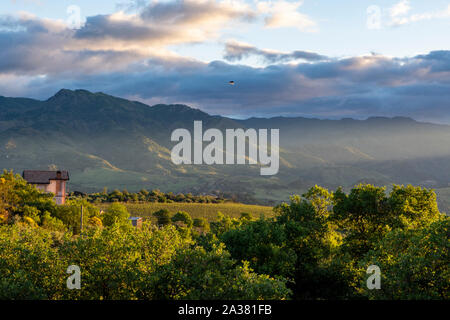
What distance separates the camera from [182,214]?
129m

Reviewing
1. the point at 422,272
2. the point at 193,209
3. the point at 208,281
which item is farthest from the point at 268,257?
the point at 193,209

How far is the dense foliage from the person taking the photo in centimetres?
2791

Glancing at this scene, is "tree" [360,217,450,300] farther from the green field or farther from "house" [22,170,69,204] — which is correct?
the green field

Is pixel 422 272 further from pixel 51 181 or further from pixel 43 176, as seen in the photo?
pixel 43 176

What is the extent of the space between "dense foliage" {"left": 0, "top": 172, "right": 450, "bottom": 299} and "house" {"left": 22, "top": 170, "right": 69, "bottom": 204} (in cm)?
7003

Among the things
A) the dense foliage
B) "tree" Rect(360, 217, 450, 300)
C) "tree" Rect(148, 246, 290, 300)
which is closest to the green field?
the dense foliage

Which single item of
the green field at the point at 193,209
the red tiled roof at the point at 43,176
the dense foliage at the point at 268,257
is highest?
the red tiled roof at the point at 43,176

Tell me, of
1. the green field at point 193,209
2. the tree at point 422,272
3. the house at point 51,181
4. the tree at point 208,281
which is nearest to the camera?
the tree at point 208,281

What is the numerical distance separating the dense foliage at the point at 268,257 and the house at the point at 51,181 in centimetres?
7003

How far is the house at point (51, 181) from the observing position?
110 m

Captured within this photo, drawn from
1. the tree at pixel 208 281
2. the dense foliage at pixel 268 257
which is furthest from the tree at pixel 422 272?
the tree at pixel 208 281

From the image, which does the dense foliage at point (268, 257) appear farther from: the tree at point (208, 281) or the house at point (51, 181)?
the house at point (51, 181)
